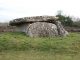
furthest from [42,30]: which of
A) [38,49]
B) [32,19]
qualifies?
[38,49]

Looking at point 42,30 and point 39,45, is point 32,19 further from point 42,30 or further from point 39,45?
point 39,45

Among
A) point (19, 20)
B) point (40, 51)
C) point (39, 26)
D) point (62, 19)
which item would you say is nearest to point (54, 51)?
point (40, 51)

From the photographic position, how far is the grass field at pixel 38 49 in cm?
1208

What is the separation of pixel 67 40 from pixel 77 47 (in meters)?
1.49

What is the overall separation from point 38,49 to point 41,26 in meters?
4.60

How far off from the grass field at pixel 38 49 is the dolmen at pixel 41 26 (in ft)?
7.55

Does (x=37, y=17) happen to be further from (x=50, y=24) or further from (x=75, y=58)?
(x=75, y=58)

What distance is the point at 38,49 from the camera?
1402 cm

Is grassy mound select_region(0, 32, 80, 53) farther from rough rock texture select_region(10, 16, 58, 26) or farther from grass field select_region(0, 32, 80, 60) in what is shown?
rough rock texture select_region(10, 16, 58, 26)

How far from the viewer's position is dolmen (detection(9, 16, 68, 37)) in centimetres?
1784

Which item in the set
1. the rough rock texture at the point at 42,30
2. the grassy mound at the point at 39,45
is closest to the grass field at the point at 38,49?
the grassy mound at the point at 39,45

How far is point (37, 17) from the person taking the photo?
19.0 metres

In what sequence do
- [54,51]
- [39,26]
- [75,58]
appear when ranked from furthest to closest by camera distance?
[39,26] → [54,51] → [75,58]

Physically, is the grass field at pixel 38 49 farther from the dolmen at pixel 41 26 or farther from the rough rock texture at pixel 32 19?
the rough rock texture at pixel 32 19
